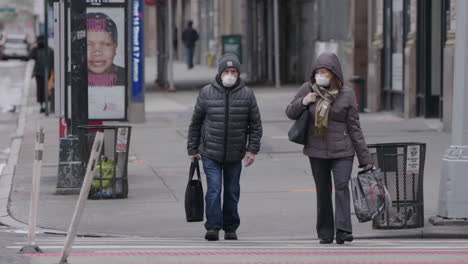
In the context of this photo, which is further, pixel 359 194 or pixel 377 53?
pixel 377 53

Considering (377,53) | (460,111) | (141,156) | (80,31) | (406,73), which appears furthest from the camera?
(377,53)

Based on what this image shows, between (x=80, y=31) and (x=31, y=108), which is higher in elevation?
(x=80, y=31)

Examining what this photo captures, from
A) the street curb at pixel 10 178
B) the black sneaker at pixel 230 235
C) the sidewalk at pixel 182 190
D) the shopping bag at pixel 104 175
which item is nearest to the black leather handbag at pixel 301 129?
the black sneaker at pixel 230 235

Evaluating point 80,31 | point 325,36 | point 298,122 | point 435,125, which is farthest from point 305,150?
point 325,36

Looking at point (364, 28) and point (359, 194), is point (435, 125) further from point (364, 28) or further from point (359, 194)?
point (359, 194)

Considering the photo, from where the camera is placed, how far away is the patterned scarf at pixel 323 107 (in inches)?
389

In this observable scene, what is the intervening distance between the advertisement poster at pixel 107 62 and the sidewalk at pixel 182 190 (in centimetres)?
95

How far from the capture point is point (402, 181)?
11305mm

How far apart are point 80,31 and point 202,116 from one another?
3903 millimetres

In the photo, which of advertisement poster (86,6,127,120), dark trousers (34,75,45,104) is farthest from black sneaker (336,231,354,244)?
dark trousers (34,75,45,104)

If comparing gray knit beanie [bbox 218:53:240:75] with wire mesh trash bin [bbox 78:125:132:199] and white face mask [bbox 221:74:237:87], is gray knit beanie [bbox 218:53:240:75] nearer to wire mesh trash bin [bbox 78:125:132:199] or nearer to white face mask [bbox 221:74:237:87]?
white face mask [bbox 221:74:237:87]

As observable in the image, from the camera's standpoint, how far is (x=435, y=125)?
2228cm

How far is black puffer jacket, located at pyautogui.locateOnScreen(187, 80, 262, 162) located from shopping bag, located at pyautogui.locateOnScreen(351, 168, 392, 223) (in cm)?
105

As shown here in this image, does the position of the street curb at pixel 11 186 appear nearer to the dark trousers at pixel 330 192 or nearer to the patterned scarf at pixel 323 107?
the dark trousers at pixel 330 192
